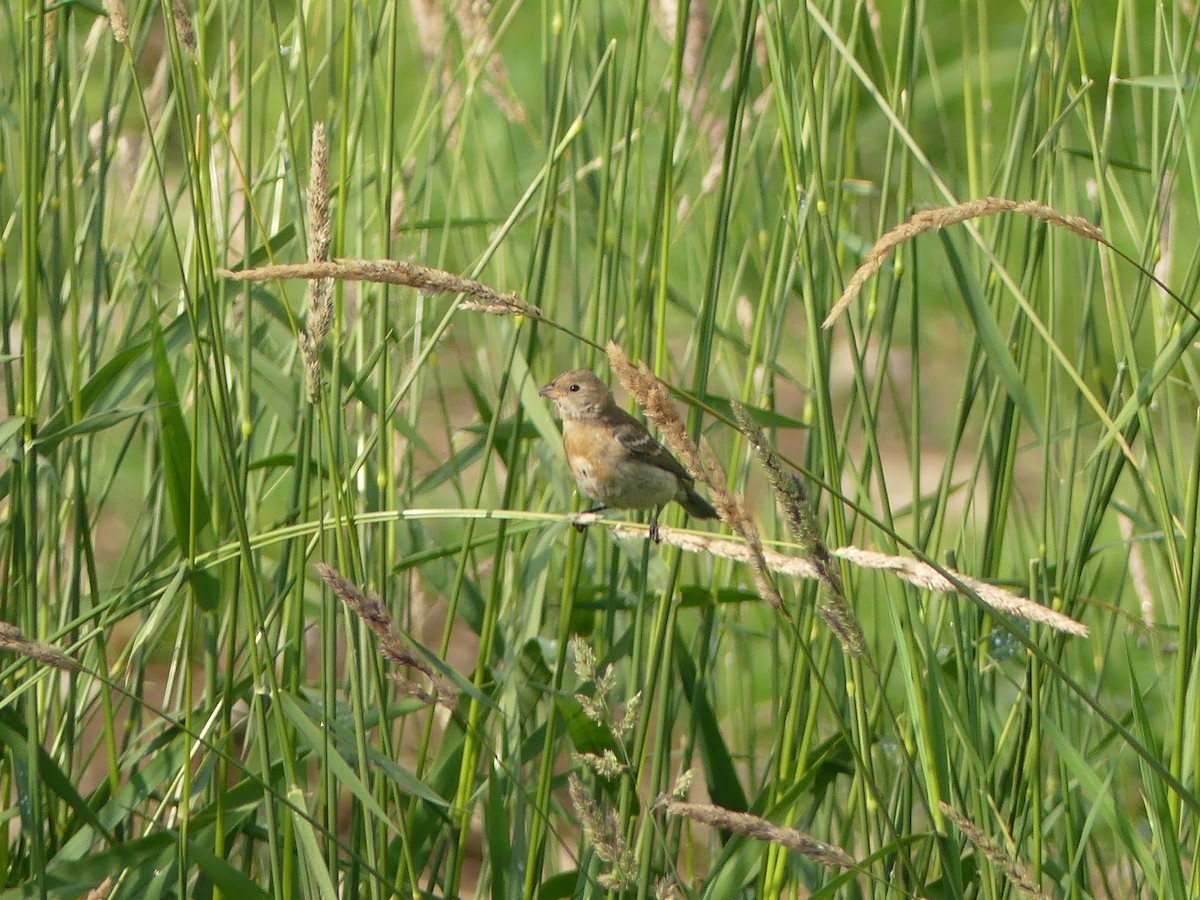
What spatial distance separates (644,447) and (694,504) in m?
0.15

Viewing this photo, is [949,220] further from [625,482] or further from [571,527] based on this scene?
[625,482]

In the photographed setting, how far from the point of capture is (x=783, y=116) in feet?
4.30

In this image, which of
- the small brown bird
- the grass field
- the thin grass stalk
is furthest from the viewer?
the small brown bird

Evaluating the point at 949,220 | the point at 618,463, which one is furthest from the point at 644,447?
the point at 949,220

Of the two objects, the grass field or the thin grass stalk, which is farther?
the grass field

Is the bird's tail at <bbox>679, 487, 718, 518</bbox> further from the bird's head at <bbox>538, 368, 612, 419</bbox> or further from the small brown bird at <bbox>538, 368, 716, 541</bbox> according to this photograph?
the bird's head at <bbox>538, 368, 612, 419</bbox>

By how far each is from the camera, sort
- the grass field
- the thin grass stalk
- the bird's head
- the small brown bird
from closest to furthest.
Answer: the thin grass stalk < the grass field < the bird's head < the small brown bird

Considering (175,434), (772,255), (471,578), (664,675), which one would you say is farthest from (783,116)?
(471,578)

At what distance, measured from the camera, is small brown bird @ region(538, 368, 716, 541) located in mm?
2381

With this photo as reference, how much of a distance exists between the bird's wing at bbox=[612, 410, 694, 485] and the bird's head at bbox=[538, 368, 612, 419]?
0.06m

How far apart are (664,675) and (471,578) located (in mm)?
757

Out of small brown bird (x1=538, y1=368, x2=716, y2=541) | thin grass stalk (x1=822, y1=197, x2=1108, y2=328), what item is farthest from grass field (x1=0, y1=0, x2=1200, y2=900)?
small brown bird (x1=538, y1=368, x2=716, y2=541)

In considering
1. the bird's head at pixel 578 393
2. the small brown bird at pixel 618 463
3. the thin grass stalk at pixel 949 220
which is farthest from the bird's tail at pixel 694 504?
the thin grass stalk at pixel 949 220

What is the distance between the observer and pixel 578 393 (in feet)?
7.81
